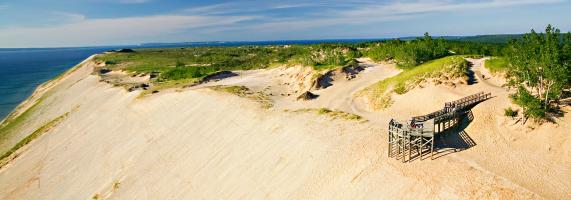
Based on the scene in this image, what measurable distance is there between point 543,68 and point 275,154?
23031mm

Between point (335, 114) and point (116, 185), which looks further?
point (335, 114)

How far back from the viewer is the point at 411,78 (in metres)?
47.2

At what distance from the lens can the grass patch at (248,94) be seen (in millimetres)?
51350

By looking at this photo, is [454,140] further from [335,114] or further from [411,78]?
[411,78]

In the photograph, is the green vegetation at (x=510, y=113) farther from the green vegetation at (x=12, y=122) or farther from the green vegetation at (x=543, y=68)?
the green vegetation at (x=12, y=122)

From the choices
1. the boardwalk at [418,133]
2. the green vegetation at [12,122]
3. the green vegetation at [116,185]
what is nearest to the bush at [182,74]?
the green vegetation at [12,122]

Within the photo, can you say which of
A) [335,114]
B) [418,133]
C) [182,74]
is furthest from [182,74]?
[418,133]

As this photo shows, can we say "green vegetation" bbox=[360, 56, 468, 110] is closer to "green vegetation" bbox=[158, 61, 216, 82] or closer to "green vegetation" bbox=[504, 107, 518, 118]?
"green vegetation" bbox=[504, 107, 518, 118]

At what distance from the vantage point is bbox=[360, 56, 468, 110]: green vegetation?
4412 centimetres

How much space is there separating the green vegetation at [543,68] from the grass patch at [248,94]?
2759 cm

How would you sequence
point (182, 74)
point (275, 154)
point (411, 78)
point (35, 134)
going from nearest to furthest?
1. point (275, 154)
2. point (411, 78)
3. point (35, 134)
4. point (182, 74)

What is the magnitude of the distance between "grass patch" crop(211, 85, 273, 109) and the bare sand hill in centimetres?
157

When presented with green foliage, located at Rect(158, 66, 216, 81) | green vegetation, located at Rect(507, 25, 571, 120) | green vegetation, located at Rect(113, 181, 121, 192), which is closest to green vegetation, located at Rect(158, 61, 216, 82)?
green foliage, located at Rect(158, 66, 216, 81)

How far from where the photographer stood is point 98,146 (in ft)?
162
